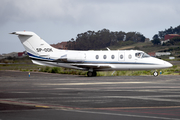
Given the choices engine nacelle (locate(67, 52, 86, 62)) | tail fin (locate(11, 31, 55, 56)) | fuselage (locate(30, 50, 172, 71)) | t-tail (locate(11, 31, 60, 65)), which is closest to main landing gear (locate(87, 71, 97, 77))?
fuselage (locate(30, 50, 172, 71))

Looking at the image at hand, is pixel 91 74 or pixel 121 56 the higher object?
pixel 121 56

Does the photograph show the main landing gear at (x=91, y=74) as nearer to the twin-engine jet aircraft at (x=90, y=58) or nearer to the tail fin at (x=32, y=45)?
the twin-engine jet aircraft at (x=90, y=58)

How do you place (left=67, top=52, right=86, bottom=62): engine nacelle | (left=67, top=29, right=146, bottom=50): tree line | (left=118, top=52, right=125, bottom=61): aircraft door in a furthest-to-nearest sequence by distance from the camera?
(left=67, top=29, right=146, bottom=50): tree line, (left=67, top=52, right=86, bottom=62): engine nacelle, (left=118, top=52, right=125, bottom=61): aircraft door

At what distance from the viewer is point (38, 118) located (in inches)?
327

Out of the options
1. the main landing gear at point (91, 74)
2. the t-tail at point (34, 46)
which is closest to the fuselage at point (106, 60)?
the main landing gear at point (91, 74)

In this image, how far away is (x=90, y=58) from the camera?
29.4 meters

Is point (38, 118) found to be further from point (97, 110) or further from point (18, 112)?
point (97, 110)

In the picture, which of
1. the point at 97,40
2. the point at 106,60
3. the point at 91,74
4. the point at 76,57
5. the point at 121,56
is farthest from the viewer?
the point at 97,40

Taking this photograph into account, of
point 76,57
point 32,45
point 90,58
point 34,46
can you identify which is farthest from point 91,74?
point 32,45

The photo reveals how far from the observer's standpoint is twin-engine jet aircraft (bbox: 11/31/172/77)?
28406 millimetres

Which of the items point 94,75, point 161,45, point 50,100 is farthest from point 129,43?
point 50,100

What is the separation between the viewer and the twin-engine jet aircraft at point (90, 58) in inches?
Result: 1118

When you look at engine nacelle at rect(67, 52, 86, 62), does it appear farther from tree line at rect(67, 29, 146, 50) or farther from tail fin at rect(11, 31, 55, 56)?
tree line at rect(67, 29, 146, 50)

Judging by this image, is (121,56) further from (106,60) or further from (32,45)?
(32,45)
